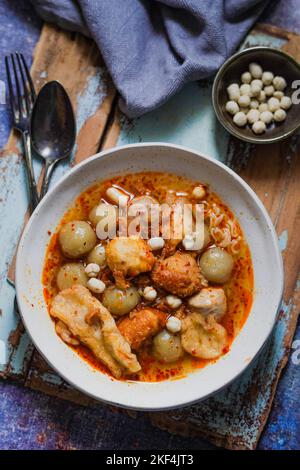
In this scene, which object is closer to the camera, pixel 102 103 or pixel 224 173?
pixel 224 173

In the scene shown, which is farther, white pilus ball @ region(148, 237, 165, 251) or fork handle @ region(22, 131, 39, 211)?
fork handle @ region(22, 131, 39, 211)

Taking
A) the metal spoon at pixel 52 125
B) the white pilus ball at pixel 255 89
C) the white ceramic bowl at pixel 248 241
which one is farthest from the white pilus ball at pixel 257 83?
the metal spoon at pixel 52 125

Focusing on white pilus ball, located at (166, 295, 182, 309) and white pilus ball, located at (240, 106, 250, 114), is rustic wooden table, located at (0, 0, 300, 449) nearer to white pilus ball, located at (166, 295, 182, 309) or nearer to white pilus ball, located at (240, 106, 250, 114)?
white pilus ball, located at (240, 106, 250, 114)

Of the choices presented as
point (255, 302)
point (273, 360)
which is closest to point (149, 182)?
point (255, 302)

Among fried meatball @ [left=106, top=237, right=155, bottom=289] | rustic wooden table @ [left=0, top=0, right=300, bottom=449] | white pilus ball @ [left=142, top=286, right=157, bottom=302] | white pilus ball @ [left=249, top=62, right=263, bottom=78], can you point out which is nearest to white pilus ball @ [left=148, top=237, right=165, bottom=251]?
fried meatball @ [left=106, top=237, right=155, bottom=289]

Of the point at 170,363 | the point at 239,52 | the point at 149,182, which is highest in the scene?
the point at 239,52

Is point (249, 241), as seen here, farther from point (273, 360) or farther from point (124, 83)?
point (124, 83)
